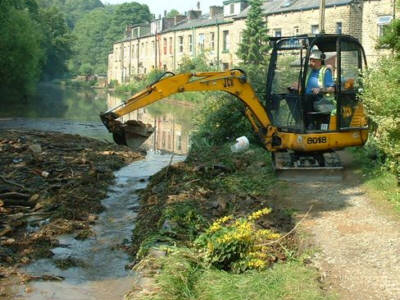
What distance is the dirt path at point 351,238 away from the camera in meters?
7.14

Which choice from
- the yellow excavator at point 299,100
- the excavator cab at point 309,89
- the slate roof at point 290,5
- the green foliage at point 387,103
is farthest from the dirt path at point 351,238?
the slate roof at point 290,5

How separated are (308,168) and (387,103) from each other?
3371 millimetres

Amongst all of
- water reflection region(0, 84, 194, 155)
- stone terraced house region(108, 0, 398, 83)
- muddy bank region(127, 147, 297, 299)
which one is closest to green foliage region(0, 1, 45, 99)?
water reflection region(0, 84, 194, 155)

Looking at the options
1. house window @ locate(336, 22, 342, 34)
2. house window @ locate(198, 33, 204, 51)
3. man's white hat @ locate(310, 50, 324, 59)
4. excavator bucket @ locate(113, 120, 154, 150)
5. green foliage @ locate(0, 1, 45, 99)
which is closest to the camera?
man's white hat @ locate(310, 50, 324, 59)

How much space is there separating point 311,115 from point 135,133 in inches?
200

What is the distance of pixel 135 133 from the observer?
51.2ft

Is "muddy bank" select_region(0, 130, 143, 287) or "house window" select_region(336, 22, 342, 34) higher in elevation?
"house window" select_region(336, 22, 342, 34)

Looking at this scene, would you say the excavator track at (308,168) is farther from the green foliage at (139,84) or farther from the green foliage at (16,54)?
the green foliage at (139,84)

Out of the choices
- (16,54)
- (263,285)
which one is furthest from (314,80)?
(16,54)

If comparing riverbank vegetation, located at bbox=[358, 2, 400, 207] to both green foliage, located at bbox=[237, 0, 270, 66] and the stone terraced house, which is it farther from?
green foliage, located at bbox=[237, 0, 270, 66]

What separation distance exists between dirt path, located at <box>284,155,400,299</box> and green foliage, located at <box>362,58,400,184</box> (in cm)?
107

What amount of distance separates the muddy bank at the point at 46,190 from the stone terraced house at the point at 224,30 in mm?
9113

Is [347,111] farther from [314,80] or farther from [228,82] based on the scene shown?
[228,82]

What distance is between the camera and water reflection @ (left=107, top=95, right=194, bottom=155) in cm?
2466
